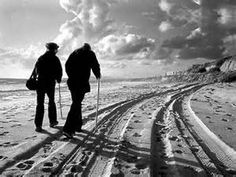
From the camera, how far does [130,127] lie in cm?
598

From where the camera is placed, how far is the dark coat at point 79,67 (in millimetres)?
5273

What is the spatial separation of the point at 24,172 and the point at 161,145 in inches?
94.7

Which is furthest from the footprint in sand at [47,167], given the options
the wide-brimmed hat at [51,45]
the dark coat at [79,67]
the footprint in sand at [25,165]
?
the wide-brimmed hat at [51,45]

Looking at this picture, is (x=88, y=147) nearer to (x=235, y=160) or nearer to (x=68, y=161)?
(x=68, y=161)

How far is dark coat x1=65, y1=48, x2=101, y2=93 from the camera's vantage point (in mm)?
5273

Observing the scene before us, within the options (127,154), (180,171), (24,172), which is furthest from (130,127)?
(24,172)

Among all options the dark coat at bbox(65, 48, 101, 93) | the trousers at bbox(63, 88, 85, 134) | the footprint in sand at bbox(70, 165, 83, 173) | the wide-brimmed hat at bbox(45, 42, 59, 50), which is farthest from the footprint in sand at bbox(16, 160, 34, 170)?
the wide-brimmed hat at bbox(45, 42, 59, 50)

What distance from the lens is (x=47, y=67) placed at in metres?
6.02

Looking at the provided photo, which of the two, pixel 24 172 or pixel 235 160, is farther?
pixel 235 160

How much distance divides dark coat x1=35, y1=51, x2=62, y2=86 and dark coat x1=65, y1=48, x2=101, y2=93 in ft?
3.07

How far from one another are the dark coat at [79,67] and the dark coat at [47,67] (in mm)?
935

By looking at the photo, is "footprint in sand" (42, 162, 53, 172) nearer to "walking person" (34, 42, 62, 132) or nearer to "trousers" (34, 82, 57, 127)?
"walking person" (34, 42, 62, 132)

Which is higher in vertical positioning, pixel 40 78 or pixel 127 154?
pixel 40 78

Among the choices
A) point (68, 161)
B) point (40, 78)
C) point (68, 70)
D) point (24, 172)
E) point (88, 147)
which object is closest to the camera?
point (24, 172)
